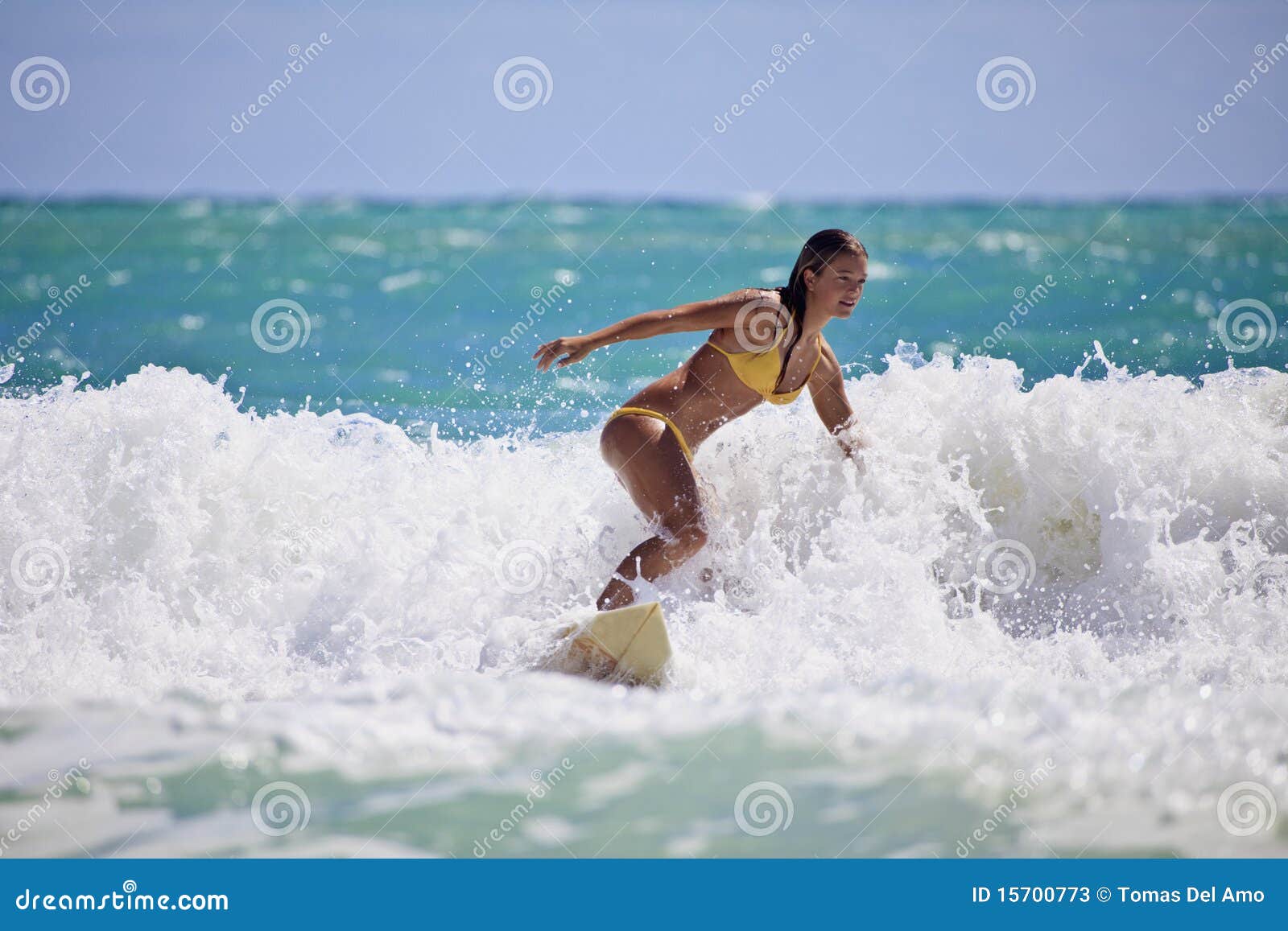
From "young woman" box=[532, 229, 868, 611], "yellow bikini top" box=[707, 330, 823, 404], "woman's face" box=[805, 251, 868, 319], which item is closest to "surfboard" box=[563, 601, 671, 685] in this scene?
"young woman" box=[532, 229, 868, 611]

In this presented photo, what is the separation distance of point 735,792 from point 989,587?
7.52ft

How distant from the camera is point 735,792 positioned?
133 inches

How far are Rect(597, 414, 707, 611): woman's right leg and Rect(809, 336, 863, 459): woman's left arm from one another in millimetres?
846

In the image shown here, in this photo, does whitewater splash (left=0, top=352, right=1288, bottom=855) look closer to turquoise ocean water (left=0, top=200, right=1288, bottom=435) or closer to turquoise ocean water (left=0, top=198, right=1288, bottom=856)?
turquoise ocean water (left=0, top=198, right=1288, bottom=856)

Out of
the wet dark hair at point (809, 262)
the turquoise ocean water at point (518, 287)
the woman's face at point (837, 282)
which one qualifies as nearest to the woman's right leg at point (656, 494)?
the wet dark hair at point (809, 262)

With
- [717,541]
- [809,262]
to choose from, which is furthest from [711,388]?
[717,541]

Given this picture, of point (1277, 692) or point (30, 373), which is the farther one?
point (30, 373)

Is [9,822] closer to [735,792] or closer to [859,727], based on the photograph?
[735,792]

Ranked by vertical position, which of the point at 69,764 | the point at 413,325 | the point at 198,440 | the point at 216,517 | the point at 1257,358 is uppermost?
the point at 413,325

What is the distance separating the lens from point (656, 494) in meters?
4.52

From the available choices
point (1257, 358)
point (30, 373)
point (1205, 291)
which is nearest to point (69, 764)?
point (30, 373)

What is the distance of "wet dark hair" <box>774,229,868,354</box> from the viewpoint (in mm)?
4453

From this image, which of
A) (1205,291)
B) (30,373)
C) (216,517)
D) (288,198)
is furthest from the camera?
(288,198)

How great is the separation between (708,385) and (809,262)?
644 mm
